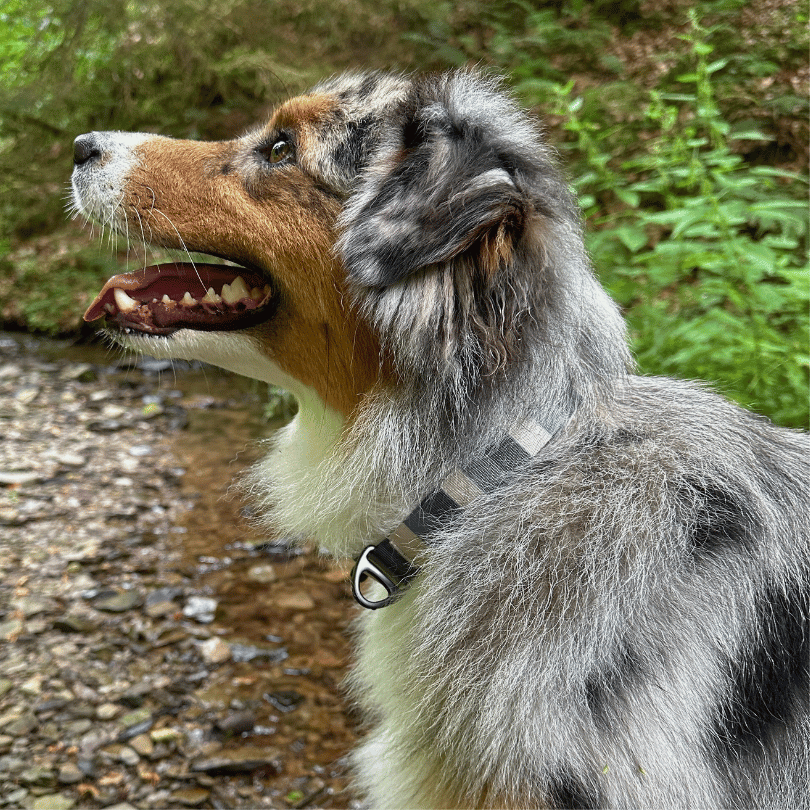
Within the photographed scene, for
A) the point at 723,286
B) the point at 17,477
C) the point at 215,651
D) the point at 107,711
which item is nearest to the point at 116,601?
the point at 215,651

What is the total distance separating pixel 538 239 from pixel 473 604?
91cm

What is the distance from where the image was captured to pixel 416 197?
1847 millimetres

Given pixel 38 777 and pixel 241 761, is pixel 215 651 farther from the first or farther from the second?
pixel 38 777

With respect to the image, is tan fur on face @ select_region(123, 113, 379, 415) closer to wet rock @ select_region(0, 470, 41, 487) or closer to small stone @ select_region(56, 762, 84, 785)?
small stone @ select_region(56, 762, 84, 785)

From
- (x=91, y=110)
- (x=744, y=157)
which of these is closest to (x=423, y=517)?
(x=744, y=157)

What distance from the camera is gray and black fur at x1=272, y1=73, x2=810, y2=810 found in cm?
171

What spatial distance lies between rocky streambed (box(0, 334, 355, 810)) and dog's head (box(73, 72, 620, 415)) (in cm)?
87

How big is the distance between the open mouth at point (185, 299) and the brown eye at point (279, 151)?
1.12 feet

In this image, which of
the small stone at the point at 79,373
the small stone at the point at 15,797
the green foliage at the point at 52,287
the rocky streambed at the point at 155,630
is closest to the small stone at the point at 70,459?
the rocky streambed at the point at 155,630

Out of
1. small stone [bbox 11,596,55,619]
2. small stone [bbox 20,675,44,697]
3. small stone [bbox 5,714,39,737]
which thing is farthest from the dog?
small stone [bbox 11,596,55,619]

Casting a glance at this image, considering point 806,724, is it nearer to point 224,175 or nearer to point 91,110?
point 224,175

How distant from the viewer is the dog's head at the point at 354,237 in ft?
6.12

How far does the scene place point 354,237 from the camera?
197 centimetres

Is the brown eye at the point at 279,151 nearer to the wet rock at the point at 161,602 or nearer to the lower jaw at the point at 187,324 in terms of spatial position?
the lower jaw at the point at 187,324
